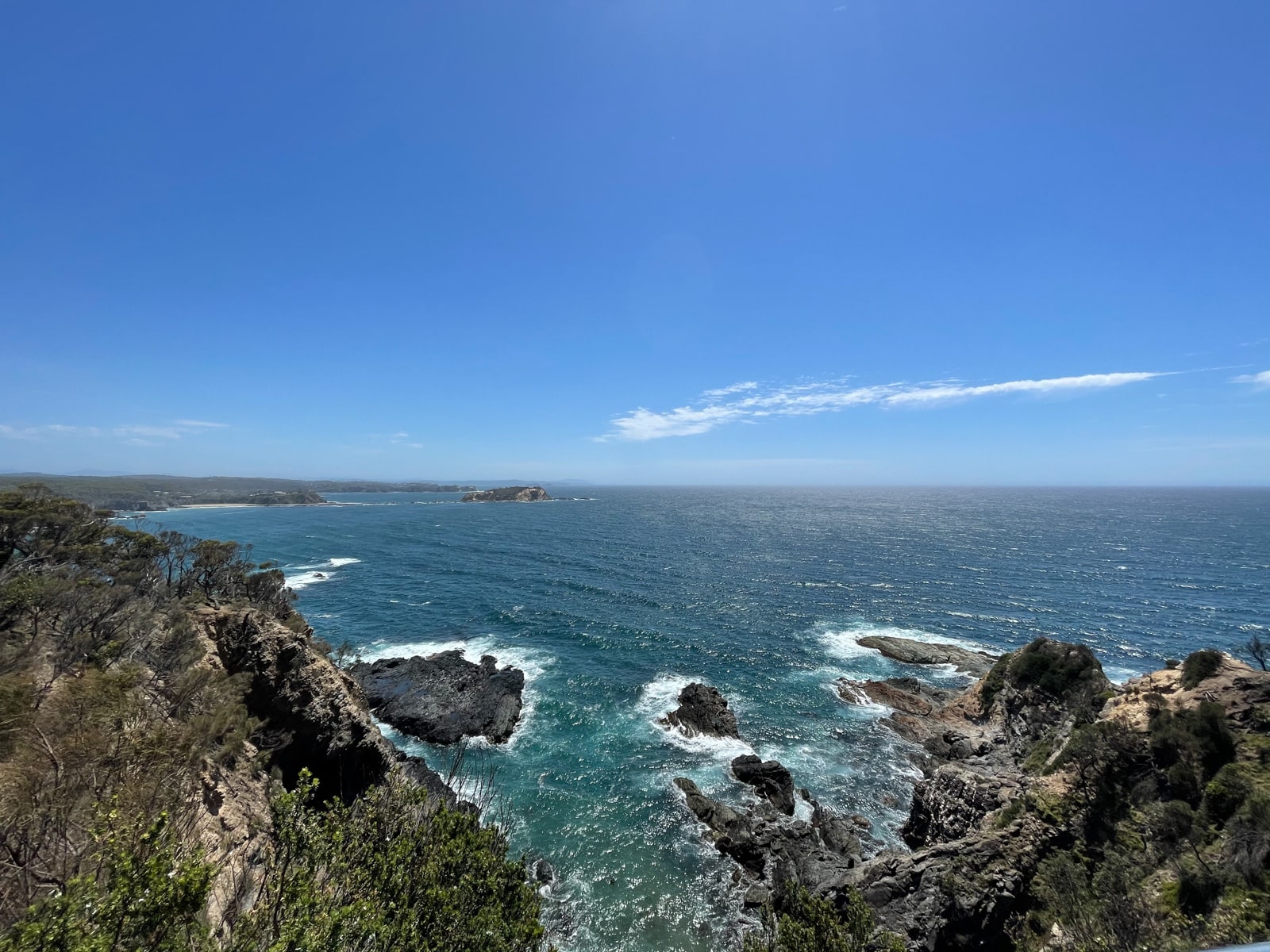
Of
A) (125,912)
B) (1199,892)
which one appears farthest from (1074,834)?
(125,912)

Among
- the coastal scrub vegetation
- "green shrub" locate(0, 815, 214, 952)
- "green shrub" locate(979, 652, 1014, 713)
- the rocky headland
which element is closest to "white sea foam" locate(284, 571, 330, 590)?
the rocky headland

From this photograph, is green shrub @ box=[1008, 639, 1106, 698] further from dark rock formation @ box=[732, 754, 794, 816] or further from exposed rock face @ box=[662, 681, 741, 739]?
exposed rock face @ box=[662, 681, 741, 739]

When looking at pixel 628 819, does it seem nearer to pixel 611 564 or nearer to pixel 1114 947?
pixel 1114 947

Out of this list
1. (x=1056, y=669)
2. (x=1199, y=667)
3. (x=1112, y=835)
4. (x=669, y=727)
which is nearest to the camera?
(x=1112, y=835)

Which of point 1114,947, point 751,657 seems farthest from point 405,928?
point 751,657

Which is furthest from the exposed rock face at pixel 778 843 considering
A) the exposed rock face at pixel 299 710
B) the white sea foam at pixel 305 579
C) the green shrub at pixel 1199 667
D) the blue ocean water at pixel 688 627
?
the white sea foam at pixel 305 579

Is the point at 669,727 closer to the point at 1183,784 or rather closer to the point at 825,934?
the point at 825,934
